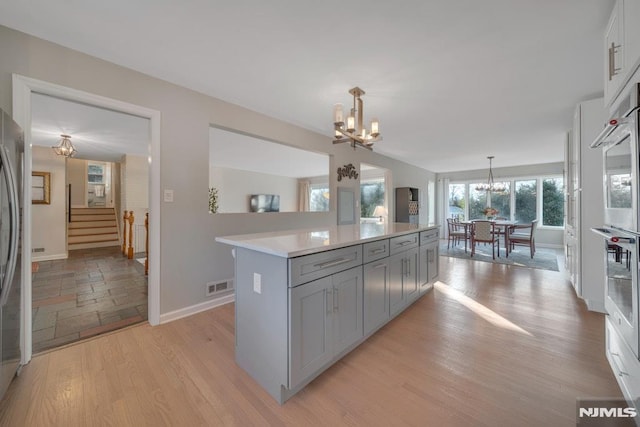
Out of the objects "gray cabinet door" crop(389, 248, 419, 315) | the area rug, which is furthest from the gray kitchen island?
the area rug

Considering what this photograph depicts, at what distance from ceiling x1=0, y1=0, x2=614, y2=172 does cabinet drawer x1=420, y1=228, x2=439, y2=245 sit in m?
1.56

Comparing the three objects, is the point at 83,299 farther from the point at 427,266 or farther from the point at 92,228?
the point at 92,228

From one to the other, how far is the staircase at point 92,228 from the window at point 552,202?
12030mm

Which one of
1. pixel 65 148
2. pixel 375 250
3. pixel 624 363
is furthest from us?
pixel 65 148

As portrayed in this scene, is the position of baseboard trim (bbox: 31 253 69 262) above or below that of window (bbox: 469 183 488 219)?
below

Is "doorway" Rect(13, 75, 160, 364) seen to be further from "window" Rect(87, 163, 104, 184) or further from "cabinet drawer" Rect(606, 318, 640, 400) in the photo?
"window" Rect(87, 163, 104, 184)

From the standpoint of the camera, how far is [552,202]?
6934 mm

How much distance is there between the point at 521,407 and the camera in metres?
1.36

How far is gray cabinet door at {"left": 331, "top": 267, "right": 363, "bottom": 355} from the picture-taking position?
1.67m

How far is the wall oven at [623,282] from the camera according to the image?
3.79 ft

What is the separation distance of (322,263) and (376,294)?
0.78 meters

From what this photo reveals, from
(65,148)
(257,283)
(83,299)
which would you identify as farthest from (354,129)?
(65,148)

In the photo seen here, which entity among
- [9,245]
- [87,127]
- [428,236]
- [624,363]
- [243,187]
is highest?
[87,127]

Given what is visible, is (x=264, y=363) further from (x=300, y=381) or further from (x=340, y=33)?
(x=340, y=33)
